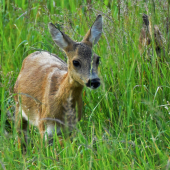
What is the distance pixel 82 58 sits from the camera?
3840 millimetres

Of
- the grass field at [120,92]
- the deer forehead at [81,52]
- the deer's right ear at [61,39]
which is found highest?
the deer's right ear at [61,39]

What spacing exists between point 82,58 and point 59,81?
588 mm

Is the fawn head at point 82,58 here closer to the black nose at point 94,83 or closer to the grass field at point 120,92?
the black nose at point 94,83

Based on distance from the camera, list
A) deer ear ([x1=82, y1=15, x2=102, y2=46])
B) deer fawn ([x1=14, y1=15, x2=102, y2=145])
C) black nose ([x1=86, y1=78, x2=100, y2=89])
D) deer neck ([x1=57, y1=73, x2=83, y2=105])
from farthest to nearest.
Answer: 1. deer ear ([x1=82, y1=15, x2=102, y2=46])
2. deer neck ([x1=57, y1=73, x2=83, y2=105])
3. deer fawn ([x1=14, y1=15, x2=102, y2=145])
4. black nose ([x1=86, y1=78, x2=100, y2=89])

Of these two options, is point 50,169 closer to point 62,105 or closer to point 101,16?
point 62,105

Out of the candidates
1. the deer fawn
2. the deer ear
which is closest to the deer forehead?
the deer fawn

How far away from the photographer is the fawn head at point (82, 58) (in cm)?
360

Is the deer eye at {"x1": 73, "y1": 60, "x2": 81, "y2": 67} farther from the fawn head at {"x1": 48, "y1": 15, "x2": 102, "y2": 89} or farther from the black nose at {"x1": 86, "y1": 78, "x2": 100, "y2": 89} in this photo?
the black nose at {"x1": 86, "y1": 78, "x2": 100, "y2": 89}

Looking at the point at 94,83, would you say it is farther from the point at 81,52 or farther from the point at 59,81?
the point at 59,81

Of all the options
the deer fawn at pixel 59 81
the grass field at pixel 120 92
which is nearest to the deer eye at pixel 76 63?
the deer fawn at pixel 59 81

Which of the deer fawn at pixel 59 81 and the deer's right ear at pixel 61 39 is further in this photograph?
the deer's right ear at pixel 61 39

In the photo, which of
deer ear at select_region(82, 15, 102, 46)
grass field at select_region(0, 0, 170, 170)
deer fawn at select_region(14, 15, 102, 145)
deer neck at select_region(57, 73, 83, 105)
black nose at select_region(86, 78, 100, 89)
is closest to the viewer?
grass field at select_region(0, 0, 170, 170)

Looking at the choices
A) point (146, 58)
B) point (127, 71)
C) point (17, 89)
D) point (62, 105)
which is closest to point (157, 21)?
point (146, 58)

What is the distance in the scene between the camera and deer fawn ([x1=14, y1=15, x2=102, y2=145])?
380cm
